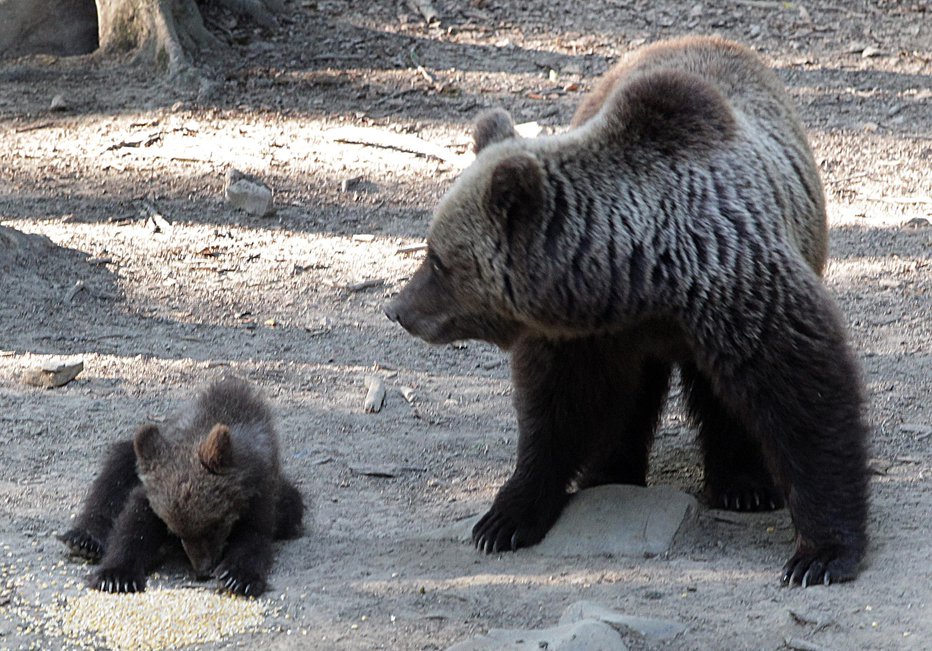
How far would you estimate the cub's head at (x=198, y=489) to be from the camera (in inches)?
216

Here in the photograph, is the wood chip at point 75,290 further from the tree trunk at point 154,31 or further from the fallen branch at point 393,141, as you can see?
the tree trunk at point 154,31

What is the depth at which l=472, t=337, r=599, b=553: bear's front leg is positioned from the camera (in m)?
5.93

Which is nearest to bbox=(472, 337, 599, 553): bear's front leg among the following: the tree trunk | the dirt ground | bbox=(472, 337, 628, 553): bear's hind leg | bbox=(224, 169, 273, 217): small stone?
bbox=(472, 337, 628, 553): bear's hind leg

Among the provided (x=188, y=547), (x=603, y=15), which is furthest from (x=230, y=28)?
(x=188, y=547)

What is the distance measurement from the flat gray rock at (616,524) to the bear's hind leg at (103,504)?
144cm

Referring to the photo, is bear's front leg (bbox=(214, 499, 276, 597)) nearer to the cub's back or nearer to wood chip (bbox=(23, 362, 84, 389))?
the cub's back

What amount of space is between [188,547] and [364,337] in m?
3.31

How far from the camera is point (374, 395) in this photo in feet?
25.2

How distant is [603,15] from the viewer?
1493cm

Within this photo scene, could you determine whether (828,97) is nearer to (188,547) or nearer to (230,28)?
(230,28)

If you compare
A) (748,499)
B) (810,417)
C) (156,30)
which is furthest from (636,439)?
(156,30)

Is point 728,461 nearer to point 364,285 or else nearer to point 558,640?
point 558,640

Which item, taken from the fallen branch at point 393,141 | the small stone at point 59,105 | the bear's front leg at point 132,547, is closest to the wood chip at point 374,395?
the bear's front leg at point 132,547

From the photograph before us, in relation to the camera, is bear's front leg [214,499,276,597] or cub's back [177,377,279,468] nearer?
bear's front leg [214,499,276,597]
